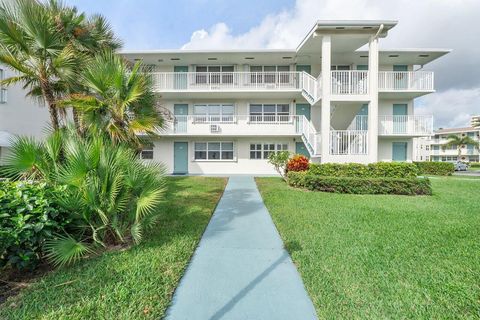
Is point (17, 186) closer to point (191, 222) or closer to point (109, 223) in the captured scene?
point (109, 223)

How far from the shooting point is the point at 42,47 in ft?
19.9

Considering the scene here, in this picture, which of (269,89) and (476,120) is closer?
(269,89)

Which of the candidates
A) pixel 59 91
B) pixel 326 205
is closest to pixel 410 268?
pixel 326 205

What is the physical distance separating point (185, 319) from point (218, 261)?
137 centimetres

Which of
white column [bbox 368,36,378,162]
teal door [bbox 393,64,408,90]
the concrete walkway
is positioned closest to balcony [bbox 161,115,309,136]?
white column [bbox 368,36,378,162]

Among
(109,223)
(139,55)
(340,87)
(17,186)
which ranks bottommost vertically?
(109,223)

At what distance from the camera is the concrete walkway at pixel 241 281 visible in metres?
2.68

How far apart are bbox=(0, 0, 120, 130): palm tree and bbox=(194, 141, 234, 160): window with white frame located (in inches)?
428

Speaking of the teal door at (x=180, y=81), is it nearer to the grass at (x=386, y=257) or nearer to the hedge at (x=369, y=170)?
the hedge at (x=369, y=170)

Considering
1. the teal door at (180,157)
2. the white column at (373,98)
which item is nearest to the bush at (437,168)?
the white column at (373,98)

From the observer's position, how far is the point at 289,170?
480 inches

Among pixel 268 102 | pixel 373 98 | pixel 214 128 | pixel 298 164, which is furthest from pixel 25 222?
pixel 268 102

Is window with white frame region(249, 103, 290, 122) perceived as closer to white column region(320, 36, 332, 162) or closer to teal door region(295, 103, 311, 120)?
teal door region(295, 103, 311, 120)

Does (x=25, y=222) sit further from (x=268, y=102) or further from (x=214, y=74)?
(x=268, y=102)
